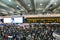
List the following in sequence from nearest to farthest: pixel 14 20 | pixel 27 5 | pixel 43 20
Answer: pixel 43 20 → pixel 14 20 → pixel 27 5

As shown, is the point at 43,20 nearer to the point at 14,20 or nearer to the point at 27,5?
the point at 14,20

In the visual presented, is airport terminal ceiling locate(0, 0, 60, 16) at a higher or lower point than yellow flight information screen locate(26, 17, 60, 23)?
higher

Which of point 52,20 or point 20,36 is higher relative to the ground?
point 52,20

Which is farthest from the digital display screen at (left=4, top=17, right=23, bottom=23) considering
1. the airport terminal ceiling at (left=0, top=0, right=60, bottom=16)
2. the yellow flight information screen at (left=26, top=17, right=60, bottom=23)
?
the airport terminal ceiling at (left=0, top=0, right=60, bottom=16)

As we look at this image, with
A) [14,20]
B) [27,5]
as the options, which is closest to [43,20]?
[14,20]

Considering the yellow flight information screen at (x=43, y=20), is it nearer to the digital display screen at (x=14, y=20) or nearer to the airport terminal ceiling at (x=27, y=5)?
the digital display screen at (x=14, y=20)

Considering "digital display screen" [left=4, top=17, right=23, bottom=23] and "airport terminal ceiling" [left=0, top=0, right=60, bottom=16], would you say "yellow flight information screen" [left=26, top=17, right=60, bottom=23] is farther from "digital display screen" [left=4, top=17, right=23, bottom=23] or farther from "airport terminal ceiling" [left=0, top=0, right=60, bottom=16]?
"airport terminal ceiling" [left=0, top=0, right=60, bottom=16]

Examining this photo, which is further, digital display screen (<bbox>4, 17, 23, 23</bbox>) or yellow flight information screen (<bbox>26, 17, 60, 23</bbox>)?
digital display screen (<bbox>4, 17, 23, 23</bbox>)

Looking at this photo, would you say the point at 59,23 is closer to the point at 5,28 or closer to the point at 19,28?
the point at 19,28

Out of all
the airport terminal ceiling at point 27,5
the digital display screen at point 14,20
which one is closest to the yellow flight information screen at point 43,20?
the digital display screen at point 14,20

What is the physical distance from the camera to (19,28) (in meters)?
8.40

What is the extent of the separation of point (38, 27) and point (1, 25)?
2661 millimetres

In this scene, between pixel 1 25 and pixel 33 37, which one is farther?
pixel 1 25

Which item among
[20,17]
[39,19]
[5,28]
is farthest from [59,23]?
[5,28]
